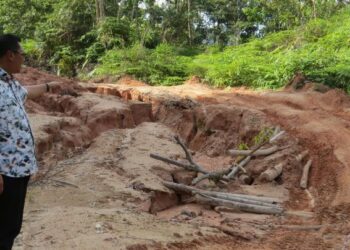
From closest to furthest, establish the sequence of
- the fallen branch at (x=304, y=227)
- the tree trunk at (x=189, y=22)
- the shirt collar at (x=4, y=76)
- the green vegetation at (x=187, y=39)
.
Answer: the shirt collar at (x=4, y=76) → the fallen branch at (x=304, y=227) → the green vegetation at (x=187, y=39) → the tree trunk at (x=189, y=22)

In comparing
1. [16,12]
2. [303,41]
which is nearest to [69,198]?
[303,41]

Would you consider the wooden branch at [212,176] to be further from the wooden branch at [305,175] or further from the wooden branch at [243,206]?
the wooden branch at [305,175]

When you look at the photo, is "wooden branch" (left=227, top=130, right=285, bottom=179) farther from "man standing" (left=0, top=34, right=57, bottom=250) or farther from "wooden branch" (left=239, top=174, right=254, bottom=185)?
"man standing" (left=0, top=34, right=57, bottom=250)

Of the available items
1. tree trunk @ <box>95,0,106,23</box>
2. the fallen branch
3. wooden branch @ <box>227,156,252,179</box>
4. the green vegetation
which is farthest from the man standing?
tree trunk @ <box>95,0,106,23</box>

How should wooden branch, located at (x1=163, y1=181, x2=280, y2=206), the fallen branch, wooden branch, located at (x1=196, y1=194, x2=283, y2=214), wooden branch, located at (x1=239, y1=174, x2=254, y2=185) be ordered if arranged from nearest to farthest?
the fallen branch → wooden branch, located at (x1=196, y1=194, x2=283, y2=214) → wooden branch, located at (x1=163, y1=181, x2=280, y2=206) → wooden branch, located at (x1=239, y1=174, x2=254, y2=185)

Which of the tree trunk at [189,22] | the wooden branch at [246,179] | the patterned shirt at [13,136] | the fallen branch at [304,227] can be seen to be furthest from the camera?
the tree trunk at [189,22]

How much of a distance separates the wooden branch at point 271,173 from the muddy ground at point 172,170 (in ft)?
0.34

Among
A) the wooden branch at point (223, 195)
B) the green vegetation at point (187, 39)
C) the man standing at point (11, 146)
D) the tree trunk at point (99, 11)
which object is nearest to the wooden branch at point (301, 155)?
the wooden branch at point (223, 195)

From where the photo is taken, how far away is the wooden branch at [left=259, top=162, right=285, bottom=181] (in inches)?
342

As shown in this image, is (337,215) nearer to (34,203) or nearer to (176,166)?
(176,166)

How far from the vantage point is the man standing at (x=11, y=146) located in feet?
10.1

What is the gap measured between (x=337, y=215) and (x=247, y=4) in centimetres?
2771

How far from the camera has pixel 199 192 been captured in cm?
748

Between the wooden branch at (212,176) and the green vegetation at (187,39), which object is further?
the green vegetation at (187,39)
